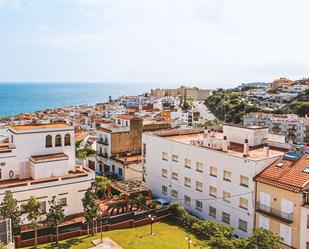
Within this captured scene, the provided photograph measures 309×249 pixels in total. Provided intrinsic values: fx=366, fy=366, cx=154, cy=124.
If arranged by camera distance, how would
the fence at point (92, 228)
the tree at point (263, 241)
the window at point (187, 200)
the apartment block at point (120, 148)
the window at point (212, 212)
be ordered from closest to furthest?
1. the tree at point (263, 241)
2. the fence at point (92, 228)
3. the window at point (212, 212)
4. the window at point (187, 200)
5. the apartment block at point (120, 148)

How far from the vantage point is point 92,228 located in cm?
3083

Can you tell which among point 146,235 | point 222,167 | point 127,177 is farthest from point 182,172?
point 127,177

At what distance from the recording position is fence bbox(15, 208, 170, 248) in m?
28.3

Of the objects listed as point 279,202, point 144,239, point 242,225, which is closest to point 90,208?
point 144,239

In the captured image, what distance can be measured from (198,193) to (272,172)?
28.8 feet

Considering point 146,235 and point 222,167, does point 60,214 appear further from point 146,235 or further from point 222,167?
point 222,167

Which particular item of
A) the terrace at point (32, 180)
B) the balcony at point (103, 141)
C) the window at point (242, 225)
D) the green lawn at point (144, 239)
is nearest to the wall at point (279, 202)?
the window at point (242, 225)

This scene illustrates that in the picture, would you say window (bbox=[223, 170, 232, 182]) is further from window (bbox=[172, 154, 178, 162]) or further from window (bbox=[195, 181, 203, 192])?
window (bbox=[172, 154, 178, 162])

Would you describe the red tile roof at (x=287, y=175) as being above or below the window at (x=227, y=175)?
above

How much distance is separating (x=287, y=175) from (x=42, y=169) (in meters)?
21.4

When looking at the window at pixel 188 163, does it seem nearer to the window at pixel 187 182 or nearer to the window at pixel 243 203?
the window at pixel 187 182

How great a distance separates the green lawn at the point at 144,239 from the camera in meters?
28.5

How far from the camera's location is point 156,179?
42.7m

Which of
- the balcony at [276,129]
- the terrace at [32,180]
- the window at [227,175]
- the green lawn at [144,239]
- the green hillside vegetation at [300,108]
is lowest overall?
the green lawn at [144,239]
